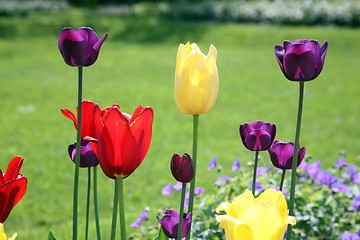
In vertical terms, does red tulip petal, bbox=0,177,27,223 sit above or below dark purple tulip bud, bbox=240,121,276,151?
below

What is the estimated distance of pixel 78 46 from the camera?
1631 millimetres

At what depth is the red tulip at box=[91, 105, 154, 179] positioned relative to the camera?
159cm

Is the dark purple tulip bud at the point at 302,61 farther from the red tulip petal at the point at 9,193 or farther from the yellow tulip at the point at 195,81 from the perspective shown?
the red tulip petal at the point at 9,193

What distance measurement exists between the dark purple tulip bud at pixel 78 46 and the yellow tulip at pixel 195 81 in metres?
0.22

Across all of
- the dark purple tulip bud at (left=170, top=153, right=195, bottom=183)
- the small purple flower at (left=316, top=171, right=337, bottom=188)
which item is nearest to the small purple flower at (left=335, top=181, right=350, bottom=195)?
the small purple flower at (left=316, top=171, right=337, bottom=188)

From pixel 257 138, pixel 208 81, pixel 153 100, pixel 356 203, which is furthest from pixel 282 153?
pixel 153 100

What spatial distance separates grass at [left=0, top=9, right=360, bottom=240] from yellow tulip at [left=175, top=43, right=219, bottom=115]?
10.0ft

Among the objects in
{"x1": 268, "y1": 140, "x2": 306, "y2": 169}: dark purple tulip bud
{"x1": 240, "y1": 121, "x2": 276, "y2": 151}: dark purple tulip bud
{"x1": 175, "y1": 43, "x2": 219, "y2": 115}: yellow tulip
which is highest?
{"x1": 175, "y1": 43, "x2": 219, "y2": 115}: yellow tulip

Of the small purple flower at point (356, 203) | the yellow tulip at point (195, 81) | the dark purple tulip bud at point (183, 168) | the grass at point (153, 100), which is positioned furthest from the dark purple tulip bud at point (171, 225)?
the grass at point (153, 100)

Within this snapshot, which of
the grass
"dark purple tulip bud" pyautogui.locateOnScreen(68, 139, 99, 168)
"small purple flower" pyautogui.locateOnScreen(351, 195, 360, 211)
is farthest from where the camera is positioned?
the grass

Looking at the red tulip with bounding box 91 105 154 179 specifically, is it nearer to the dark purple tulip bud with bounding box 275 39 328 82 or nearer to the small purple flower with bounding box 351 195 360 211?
the dark purple tulip bud with bounding box 275 39 328 82

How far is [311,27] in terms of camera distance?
1944 centimetres

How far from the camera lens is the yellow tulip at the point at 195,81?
67.7 inches

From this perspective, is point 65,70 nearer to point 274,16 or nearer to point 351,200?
point 274,16
